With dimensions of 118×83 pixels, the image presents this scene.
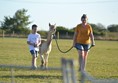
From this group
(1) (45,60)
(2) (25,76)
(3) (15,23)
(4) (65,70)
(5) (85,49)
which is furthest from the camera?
(3) (15,23)

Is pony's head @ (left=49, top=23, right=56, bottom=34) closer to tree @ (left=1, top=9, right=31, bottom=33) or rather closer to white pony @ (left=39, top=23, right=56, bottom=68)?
white pony @ (left=39, top=23, right=56, bottom=68)

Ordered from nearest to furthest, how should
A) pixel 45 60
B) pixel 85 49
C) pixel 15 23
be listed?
pixel 85 49
pixel 45 60
pixel 15 23

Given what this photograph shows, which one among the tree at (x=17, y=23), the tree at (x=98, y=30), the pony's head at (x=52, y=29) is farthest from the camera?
the tree at (x=17, y=23)

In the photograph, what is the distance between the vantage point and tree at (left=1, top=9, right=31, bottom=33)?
10125 centimetres

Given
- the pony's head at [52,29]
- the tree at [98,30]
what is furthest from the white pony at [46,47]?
the tree at [98,30]

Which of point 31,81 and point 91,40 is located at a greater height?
point 91,40

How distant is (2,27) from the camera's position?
342ft

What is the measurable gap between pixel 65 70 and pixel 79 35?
9.25 meters

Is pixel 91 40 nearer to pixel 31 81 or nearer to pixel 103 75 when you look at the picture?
pixel 103 75

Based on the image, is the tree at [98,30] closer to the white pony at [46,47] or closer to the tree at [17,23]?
the tree at [17,23]

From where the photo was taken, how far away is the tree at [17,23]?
101 metres

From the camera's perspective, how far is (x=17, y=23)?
103m

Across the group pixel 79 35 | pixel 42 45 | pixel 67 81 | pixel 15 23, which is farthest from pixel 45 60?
pixel 15 23

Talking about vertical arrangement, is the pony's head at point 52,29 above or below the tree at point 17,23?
below
